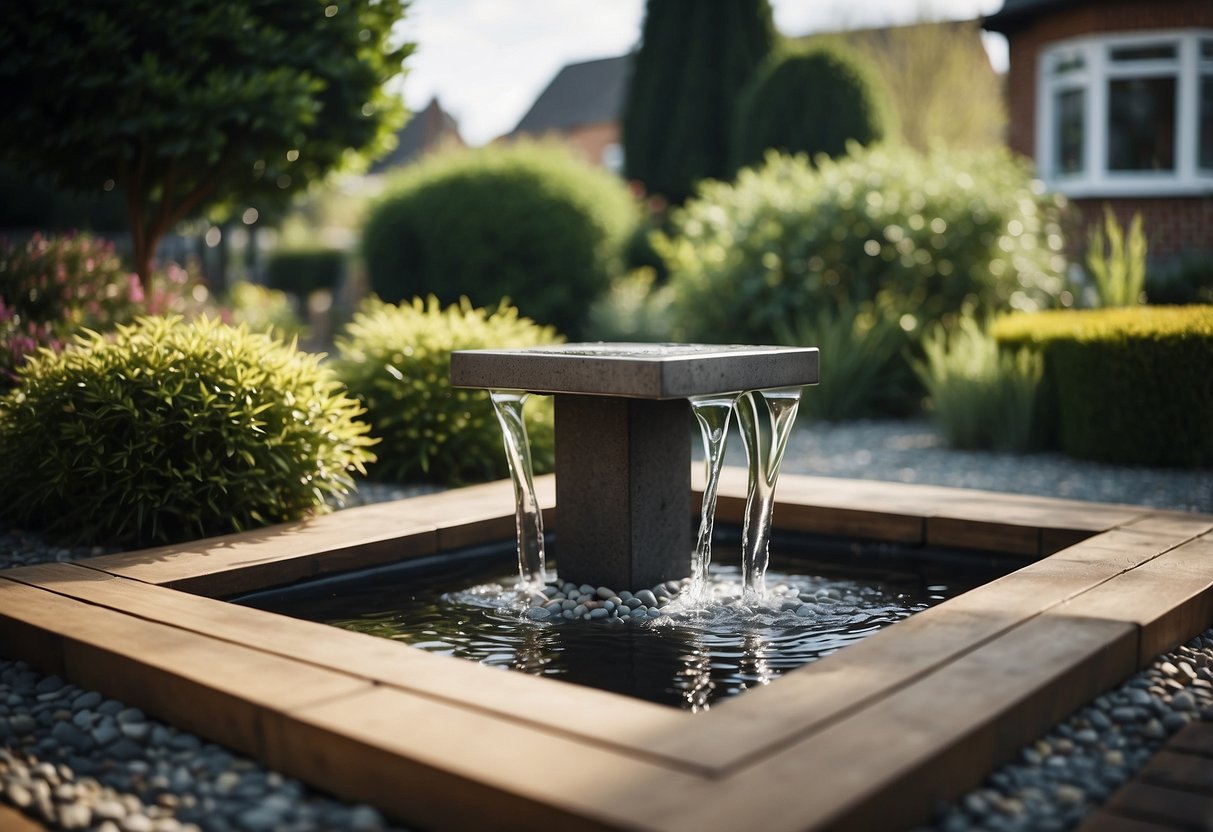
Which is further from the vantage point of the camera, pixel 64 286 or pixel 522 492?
pixel 64 286

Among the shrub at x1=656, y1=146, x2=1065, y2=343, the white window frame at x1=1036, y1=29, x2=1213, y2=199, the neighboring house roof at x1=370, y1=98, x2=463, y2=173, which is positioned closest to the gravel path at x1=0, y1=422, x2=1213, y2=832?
the shrub at x1=656, y1=146, x2=1065, y2=343

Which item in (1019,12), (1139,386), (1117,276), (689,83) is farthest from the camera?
(689,83)

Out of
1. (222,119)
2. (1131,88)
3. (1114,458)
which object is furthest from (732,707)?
(1131,88)

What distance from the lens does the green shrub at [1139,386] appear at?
22.9 ft

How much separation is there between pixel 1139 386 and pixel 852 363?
8.06 ft

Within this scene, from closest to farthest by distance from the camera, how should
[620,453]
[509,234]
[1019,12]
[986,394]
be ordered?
[620,453]
[986,394]
[509,234]
[1019,12]

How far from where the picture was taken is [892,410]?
9727mm

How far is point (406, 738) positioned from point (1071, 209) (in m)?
12.0

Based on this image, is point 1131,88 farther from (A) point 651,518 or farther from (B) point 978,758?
(B) point 978,758

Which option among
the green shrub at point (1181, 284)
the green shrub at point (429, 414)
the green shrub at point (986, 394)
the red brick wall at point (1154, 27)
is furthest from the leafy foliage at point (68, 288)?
the red brick wall at point (1154, 27)

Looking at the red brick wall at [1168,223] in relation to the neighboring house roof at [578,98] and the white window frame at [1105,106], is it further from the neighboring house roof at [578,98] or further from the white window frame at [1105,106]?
the neighboring house roof at [578,98]

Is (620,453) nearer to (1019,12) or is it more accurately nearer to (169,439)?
(169,439)

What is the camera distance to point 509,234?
42.1 ft

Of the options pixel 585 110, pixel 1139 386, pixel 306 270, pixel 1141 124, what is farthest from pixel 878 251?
pixel 585 110
